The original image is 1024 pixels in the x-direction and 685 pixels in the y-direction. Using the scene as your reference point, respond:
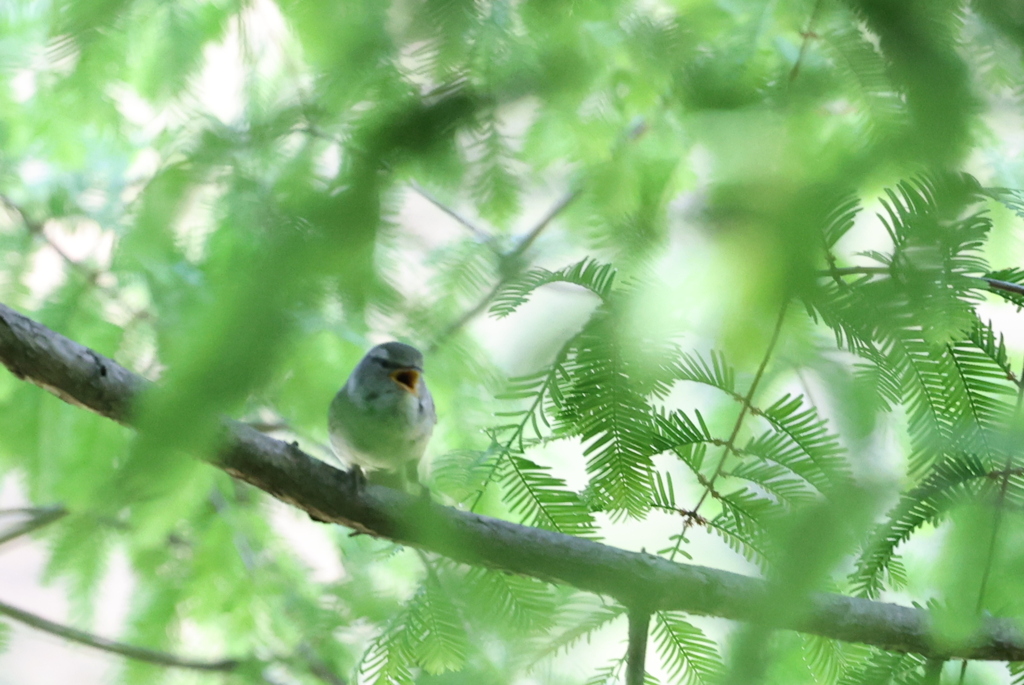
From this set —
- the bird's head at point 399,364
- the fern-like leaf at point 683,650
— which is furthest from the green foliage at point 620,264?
the bird's head at point 399,364

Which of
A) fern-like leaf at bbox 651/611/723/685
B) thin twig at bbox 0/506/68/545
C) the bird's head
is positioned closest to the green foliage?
fern-like leaf at bbox 651/611/723/685

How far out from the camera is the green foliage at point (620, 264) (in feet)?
1.48

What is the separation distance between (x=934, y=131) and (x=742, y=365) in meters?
0.25

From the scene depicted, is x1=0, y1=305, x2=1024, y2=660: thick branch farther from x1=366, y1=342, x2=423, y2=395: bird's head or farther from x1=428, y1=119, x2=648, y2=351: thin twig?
x1=366, y1=342, x2=423, y2=395: bird's head

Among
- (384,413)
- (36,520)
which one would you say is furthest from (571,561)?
(36,520)

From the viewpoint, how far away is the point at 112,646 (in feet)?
5.88

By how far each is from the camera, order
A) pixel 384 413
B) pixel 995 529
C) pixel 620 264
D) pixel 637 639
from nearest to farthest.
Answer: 1. pixel 620 264
2. pixel 995 529
3. pixel 637 639
4. pixel 384 413

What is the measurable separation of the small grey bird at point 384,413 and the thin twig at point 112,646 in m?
0.70

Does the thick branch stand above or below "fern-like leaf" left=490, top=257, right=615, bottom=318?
below

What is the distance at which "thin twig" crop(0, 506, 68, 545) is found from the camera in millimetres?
1868

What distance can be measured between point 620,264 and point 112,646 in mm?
1684

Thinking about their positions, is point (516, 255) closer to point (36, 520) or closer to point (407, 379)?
point (407, 379)

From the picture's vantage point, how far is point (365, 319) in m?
0.56

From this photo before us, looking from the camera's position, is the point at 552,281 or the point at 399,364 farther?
the point at 399,364
